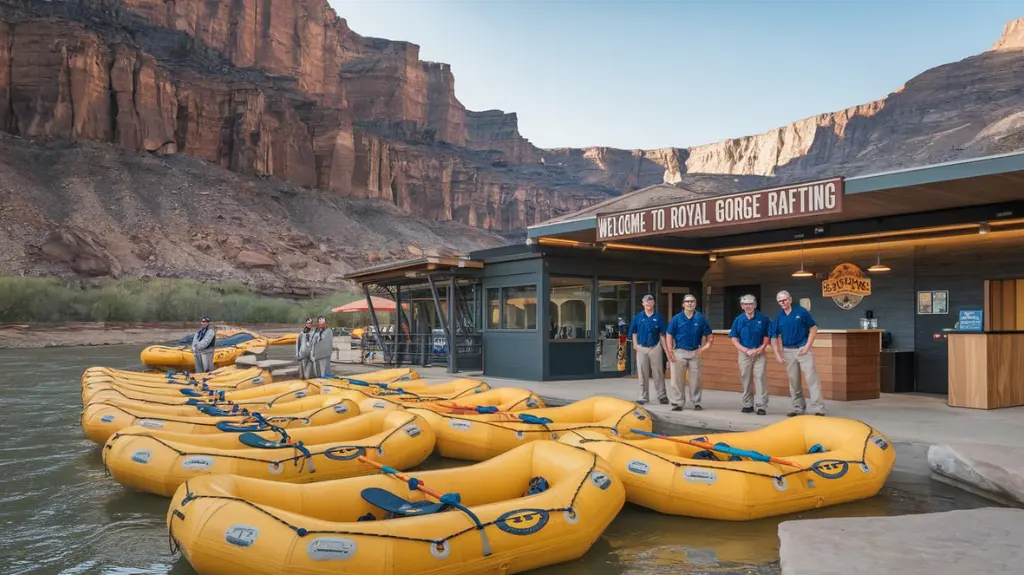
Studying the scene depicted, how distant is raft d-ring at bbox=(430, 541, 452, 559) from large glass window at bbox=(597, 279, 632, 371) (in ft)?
31.9

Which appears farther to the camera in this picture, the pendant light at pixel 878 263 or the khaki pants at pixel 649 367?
the pendant light at pixel 878 263

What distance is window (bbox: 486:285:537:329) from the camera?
1348cm

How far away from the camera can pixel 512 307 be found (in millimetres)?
14031

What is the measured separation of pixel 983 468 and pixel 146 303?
4573cm

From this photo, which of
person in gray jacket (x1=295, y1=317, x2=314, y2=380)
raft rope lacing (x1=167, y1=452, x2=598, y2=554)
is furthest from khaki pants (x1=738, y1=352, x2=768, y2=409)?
person in gray jacket (x1=295, y1=317, x2=314, y2=380)

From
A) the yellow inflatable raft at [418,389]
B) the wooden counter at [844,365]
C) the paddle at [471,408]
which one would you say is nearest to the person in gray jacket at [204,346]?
the yellow inflatable raft at [418,389]

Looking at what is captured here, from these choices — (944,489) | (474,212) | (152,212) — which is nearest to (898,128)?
(474,212)

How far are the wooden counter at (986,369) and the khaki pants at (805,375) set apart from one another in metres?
2.11

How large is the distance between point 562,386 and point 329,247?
59874 millimetres

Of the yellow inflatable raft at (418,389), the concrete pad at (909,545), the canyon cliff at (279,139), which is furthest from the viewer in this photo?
the canyon cliff at (279,139)

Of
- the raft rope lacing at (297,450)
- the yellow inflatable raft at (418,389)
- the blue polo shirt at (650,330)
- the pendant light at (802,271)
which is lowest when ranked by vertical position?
the raft rope lacing at (297,450)

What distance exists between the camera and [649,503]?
19.7 feet

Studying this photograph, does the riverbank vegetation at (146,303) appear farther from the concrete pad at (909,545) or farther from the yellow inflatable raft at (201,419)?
the concrete pad at (909,545)

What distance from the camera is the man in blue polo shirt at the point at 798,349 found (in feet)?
27.9
